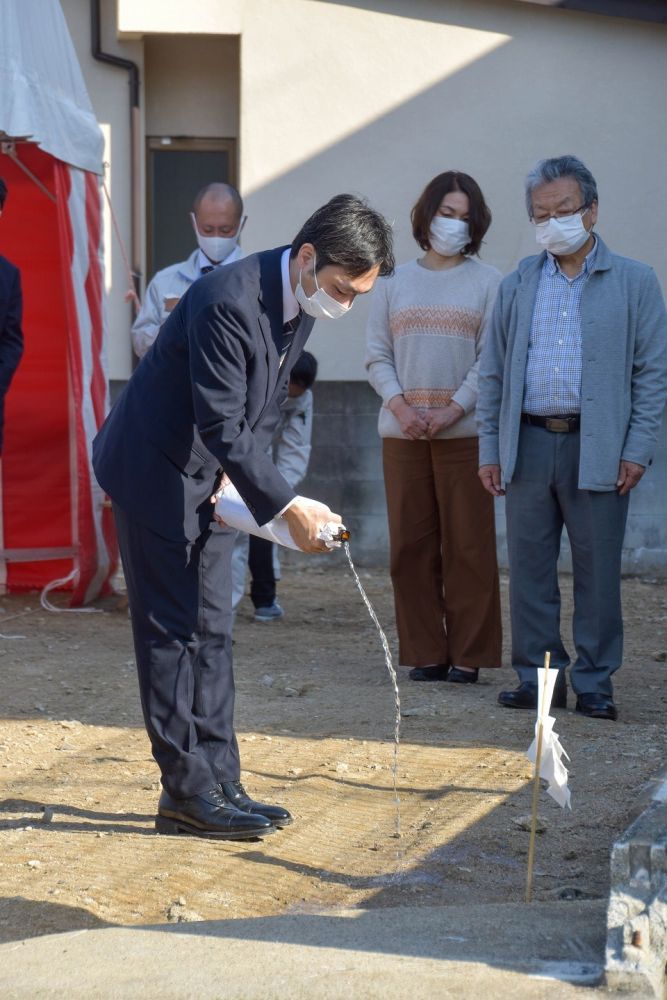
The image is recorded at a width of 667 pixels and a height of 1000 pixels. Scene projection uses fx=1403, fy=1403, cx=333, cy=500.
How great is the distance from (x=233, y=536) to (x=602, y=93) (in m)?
5.88

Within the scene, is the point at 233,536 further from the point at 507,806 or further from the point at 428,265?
the point at 428,265

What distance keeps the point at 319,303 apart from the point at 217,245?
304 cm

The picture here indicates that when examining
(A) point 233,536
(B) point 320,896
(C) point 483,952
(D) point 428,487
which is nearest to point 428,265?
(D) point 428,487

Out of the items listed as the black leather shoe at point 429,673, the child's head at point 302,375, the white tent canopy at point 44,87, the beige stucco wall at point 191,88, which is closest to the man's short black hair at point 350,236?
the black leather shoe at point 429,673

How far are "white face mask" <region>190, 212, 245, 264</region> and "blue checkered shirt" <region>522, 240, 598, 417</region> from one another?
183cm

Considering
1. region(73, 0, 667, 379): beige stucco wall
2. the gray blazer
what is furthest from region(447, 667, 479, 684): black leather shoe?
region(73, 0, 667, 379): beige stucco wall

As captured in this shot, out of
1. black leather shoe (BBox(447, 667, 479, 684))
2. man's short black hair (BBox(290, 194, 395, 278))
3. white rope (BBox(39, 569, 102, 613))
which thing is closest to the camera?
man's short black hair (BBox(290, 194, 395, 278))

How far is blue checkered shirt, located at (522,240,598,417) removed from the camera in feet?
16.4

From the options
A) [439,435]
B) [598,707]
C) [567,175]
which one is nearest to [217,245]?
[439,435]

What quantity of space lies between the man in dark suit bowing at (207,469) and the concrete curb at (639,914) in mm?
1071

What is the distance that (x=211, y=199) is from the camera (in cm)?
628

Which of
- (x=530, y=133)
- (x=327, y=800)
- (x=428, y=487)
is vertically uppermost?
(x=530, y=133)

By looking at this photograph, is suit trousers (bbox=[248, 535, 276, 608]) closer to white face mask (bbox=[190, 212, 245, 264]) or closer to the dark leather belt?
white face mask (bbox=[190, 212, 245, 264])

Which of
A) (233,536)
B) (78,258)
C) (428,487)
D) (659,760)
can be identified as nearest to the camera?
(233,536)
